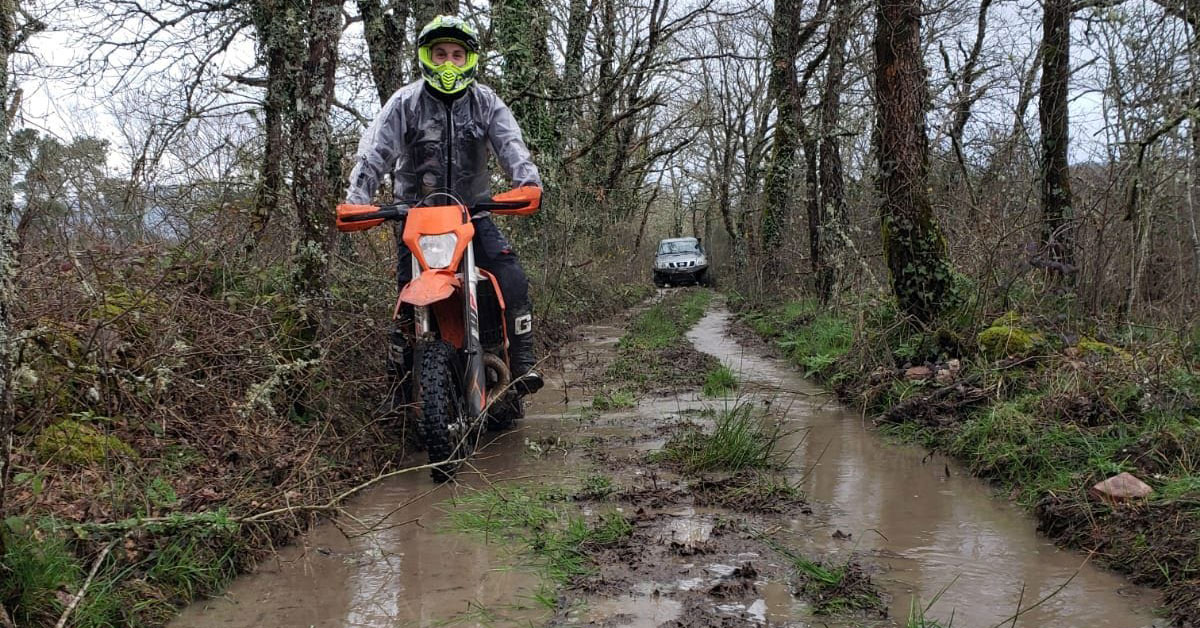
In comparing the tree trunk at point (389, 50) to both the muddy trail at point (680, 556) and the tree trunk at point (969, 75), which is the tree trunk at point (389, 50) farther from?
the tree trunk at point (969, 75)

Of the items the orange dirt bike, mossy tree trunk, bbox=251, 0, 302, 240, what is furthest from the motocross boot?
mossy tree trunk, bbox=251, 0, 302, 240

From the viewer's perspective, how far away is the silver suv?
93.3 feet

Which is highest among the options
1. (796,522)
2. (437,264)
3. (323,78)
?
(323,78)

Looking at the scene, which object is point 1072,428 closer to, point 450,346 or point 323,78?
point 450,346

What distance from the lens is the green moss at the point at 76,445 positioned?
3.33m

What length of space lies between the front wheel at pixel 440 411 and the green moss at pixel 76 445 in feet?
4.14

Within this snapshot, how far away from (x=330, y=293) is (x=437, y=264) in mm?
1388

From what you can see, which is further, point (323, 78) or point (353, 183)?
point (323, 78)

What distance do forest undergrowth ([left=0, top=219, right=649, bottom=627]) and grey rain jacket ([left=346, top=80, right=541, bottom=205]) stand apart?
1026 millimetres

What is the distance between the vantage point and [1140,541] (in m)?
3.10

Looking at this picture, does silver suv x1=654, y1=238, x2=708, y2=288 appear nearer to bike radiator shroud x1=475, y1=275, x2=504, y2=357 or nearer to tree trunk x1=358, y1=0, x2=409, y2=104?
tree trunk x1=358, y1=0, x2=409, y2=104

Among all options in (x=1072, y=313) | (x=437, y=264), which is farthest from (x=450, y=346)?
(x=1072, y=313)

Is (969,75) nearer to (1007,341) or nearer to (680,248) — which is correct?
(1007,341)

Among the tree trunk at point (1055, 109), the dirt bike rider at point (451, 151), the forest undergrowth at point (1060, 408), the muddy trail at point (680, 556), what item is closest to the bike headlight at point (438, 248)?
the dirt bike rider at point (451, 151)
